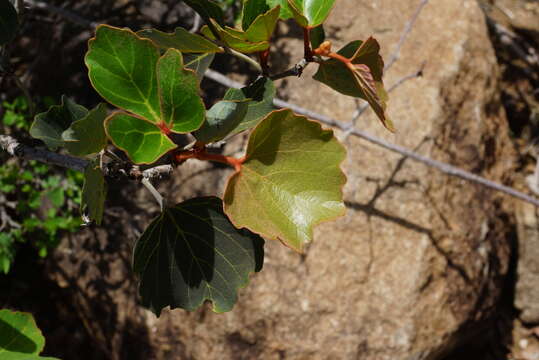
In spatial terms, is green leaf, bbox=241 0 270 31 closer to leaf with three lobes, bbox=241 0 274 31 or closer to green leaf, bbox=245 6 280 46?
leaf with three lobes, bbox=241 0 274 31

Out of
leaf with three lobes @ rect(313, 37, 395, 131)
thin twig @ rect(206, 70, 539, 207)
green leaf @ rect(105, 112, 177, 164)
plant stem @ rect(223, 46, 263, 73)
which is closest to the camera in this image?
green leaf @ rect(105, 112, 177, 164)

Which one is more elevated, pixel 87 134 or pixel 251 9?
pixel 251 9

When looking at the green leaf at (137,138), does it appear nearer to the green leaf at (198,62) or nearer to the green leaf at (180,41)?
the green leaf at (180,41)

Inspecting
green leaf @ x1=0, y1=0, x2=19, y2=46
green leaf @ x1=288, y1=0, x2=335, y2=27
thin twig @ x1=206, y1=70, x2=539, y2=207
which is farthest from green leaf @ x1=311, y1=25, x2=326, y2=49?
thin twig @ x1=206, y1=70, x2=539, y2=207

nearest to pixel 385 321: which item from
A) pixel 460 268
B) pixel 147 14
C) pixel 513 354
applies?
pixel 460 268

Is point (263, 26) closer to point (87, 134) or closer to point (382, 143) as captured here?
point (87, 134)

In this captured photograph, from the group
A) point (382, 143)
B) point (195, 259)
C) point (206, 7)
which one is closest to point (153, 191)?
point (195, 259)

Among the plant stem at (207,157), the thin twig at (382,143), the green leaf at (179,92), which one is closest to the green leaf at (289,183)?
the plant stem at (207,157)
